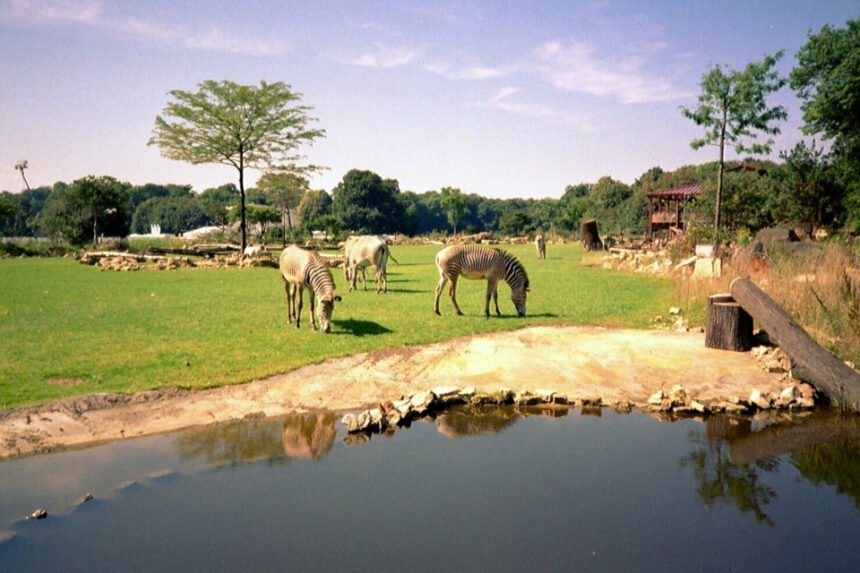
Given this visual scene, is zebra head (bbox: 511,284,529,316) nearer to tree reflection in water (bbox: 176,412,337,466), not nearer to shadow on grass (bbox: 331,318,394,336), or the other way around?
shadow on grass (bbox: 331,318,394,336)

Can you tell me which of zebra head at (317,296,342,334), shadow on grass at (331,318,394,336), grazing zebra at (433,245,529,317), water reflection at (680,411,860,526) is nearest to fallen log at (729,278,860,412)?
water reflection at (680,411,860,526)

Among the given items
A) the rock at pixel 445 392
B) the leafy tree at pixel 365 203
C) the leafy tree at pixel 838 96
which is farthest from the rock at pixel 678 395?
the leafy tree at pixel 365 203

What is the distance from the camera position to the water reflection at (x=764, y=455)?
5.83 metres

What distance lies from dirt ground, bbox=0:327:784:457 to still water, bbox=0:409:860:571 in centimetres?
44

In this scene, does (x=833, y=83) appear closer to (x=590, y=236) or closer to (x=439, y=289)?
(x=590, y=236)

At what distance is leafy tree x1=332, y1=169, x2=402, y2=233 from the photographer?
301 ft

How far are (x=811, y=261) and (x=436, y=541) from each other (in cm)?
1299

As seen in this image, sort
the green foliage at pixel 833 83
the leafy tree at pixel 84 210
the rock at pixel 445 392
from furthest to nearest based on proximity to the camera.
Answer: the leafy tree at pixel 84 210 < the green foliage at pixel 833 83 < the rock at pixel 445 392

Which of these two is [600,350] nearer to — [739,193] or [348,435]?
[348,435]

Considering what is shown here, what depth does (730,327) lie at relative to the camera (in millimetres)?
10234

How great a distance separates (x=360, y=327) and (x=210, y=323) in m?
3.66

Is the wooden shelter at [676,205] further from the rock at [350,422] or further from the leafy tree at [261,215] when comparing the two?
the leafy tree at [261,215]

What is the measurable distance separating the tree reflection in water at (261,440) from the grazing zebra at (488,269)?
690cm

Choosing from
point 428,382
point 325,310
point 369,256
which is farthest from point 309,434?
point 369,256
